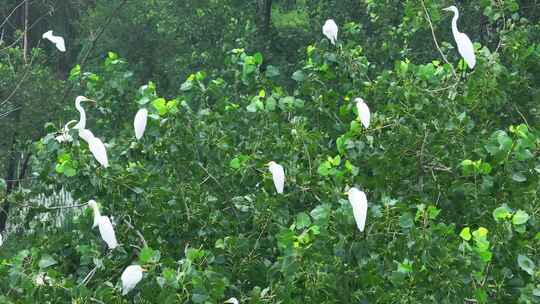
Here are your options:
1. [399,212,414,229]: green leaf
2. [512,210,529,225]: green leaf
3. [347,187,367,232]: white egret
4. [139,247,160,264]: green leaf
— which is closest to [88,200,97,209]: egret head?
[139,247,160,264]: green leaf

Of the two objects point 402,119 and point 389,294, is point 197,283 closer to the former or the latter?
point 389,294

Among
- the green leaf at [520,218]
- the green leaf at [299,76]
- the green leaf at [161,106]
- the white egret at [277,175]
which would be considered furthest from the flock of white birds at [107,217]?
the green leaf at [299,76]

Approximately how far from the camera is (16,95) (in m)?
7.72

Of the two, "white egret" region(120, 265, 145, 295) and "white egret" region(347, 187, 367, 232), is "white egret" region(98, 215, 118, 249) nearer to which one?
"white egret" region(120, 265, 145, 295)

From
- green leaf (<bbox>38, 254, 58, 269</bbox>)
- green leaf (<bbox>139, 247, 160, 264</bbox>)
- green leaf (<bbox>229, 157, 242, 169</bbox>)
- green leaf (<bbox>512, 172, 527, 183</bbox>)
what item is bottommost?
green leaf (<bbox>512, 172, 527, 183</bbox>)

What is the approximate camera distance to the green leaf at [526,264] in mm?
2540

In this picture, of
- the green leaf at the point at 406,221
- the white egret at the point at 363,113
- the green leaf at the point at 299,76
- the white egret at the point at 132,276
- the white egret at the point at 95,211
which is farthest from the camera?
the green leaf at the point at 299,76

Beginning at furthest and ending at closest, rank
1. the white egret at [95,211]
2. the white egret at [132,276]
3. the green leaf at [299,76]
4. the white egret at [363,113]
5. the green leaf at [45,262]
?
the green leaf at [299,76]
the white egret at [363,113]
the white egret at [95,211]
the green leaf at [45,262]
the white egret at [132,276]

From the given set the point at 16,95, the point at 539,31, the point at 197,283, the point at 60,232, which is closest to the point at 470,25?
the point at 539,31

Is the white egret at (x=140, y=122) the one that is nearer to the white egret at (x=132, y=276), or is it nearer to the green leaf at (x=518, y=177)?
the white egret at (x=132, y=276)

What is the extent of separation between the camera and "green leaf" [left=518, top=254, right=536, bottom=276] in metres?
2.54

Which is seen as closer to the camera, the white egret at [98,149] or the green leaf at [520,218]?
the green leaf at [520,218]

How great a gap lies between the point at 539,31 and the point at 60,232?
485 cm

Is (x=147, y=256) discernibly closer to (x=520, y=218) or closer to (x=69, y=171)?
(x=69, y=171)
